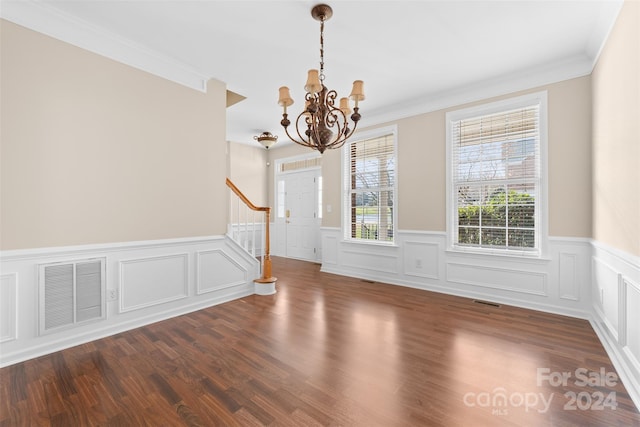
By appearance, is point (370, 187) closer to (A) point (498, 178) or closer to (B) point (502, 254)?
(A) point (498, 178)

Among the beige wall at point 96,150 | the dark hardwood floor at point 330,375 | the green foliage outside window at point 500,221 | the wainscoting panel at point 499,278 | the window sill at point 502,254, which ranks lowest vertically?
the dark hardwood floor at point 330,375

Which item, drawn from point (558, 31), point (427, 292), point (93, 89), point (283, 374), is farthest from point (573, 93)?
point (93, 89)

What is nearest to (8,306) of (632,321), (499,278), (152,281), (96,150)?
(152,281)

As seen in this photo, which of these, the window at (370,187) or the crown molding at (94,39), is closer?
the crown molding at (94,39)

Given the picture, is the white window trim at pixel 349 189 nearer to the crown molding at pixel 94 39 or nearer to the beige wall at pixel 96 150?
the beige wall at pixel 96 150

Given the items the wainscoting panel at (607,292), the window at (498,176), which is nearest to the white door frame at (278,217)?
the window at (498,176)

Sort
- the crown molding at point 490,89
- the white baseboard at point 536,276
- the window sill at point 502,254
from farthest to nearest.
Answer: the window sill at point 502,254
the crown molding at point 490,89
the white baseboard at point 536,276

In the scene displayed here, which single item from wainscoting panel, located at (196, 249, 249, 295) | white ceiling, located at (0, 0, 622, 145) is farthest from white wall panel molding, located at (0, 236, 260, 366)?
white ceiling, located at (0, 0, 622, 145)

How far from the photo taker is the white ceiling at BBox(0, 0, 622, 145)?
7.70ft

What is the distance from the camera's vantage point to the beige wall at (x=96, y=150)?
227 cm

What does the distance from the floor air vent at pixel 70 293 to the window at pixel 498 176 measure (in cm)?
426

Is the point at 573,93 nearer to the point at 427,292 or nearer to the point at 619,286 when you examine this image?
the point at 619,286

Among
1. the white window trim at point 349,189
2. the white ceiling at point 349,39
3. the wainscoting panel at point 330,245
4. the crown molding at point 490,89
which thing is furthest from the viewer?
the wainscoting panel at point 330,245

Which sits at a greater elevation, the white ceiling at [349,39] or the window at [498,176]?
the white ceiling at [349,39]
